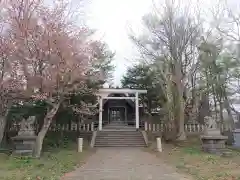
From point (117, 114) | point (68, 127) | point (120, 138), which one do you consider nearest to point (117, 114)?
point (117, 114)

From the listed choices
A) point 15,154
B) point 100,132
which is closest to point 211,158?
point 15,154

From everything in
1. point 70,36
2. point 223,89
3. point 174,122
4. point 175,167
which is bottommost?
point 175,167

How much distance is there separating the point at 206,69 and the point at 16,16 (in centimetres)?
1466

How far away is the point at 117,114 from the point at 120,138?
11.8m

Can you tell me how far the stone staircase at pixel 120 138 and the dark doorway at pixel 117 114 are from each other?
919cm

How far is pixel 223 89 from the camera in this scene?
20.8m

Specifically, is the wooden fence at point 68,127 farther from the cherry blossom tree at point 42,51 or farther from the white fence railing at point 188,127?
the cherry blossom tree at point 42,51

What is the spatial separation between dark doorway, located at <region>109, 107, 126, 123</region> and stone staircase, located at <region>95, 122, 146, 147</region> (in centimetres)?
919

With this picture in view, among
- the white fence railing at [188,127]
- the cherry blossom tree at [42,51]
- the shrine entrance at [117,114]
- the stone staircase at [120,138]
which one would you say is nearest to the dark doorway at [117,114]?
the shrine entrance at [117,114]

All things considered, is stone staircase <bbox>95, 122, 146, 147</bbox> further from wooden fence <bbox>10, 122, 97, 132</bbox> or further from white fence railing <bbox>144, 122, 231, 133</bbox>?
wooden fence <bbox>10, 122, 97, 132</bbox>

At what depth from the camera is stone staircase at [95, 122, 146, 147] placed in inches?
786

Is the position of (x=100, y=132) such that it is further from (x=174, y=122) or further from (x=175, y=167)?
(x=175, y=167)

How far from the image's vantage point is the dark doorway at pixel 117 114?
32.5m

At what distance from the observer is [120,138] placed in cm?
2131
